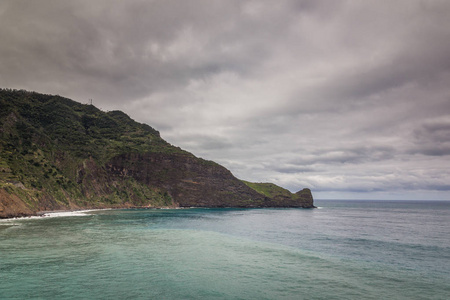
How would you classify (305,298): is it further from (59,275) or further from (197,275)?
(59,275)

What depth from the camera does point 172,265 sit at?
112ft

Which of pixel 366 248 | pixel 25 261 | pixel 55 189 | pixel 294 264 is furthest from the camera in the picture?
pixel 55 189

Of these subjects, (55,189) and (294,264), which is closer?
(294,264)

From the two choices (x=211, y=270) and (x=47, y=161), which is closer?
(x=211, y=270)

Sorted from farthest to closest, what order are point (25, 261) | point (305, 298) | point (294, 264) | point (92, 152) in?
point (92, 152) < point (294, 264) < point (25, 261) < point (305, 298)

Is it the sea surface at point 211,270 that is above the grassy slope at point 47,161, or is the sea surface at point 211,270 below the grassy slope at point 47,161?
below

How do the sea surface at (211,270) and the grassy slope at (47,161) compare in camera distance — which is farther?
the grassy slope at (47,161)

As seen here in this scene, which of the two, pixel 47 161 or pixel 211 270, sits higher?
pixel 47 161

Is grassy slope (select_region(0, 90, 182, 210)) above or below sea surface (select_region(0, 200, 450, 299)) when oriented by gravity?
above

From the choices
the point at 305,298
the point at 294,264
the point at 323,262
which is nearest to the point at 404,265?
the point at 323,262

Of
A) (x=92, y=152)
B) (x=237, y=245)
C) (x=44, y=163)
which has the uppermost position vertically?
(x=92, y=152)

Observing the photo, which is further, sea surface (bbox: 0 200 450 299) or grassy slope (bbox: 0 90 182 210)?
grassy slope (bbox: 0 90 182 210)

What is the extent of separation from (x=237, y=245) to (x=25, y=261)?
3385cm

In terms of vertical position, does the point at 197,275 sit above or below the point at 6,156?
below
